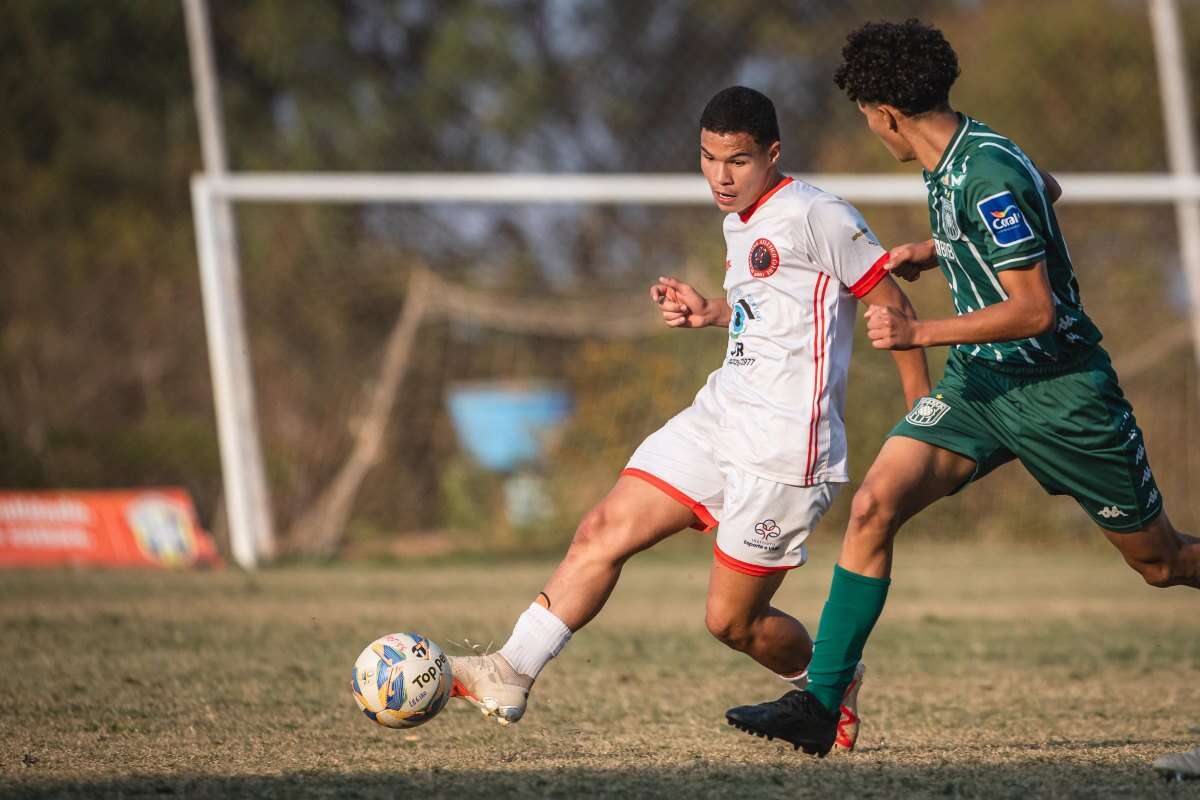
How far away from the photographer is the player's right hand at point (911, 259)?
433 cm

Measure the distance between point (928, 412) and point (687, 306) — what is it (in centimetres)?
87

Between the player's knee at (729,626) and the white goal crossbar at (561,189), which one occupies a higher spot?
the white goal crossbar at (561,189)

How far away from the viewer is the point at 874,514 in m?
4.30

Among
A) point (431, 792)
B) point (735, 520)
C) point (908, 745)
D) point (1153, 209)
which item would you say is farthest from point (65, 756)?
point (1153, 209)

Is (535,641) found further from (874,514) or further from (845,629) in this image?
(874,514)

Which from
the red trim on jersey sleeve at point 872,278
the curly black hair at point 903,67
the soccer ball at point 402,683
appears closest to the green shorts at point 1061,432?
the red trim on jersey sleeve at point 872,278

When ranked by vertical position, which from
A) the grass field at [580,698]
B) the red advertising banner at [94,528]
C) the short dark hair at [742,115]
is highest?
the short dark hair at [742,115]

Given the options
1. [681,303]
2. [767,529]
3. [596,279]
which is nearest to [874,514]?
[767,529]

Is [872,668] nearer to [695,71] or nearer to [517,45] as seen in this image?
[695,71]

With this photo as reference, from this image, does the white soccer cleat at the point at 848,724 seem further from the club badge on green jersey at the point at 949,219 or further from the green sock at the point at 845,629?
the club badge on green jersey at the point at 949,219

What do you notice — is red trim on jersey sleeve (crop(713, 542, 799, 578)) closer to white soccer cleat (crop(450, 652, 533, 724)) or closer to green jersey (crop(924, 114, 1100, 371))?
white soccer cleat (crop(450, 652, 533, 724))

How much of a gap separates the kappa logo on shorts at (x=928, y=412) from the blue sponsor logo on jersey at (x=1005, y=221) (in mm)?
662

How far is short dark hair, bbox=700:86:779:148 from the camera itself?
4.39 metres

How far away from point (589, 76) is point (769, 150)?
12797 millimetres
